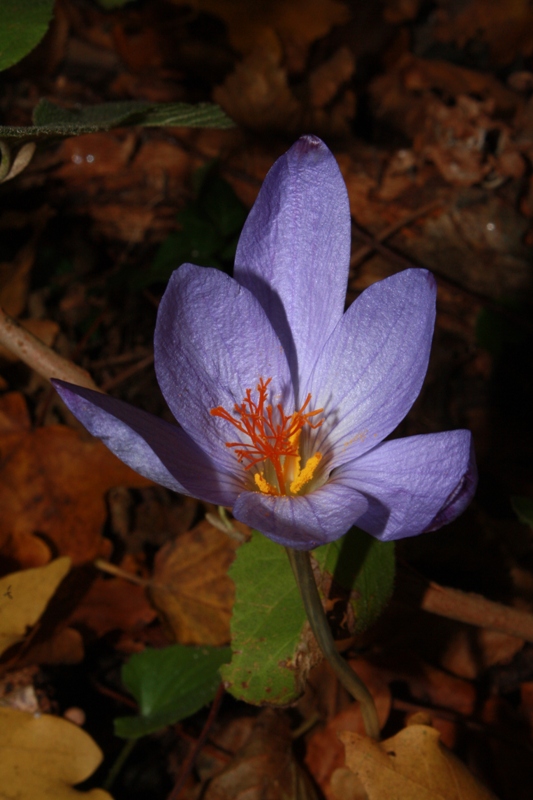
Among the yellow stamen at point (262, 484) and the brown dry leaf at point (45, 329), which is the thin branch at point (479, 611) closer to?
the yellow stamen at point (262, 484)

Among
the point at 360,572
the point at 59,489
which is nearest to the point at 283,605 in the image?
the point at 360,572

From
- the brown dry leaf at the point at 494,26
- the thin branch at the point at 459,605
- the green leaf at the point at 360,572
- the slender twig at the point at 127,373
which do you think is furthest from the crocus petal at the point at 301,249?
the brown dry leaf at the point at 494,26

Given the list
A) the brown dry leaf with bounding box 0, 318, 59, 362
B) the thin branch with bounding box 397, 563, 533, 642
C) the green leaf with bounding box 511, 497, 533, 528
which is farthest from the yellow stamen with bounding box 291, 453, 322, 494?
the brown dry leaf with bounding box 0, 318, 59, 362

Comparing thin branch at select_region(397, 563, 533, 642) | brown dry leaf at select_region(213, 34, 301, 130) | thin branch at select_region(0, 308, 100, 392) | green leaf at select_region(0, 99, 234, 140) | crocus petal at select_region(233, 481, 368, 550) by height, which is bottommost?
thin branch at select_region(397, 563, 533, 642)

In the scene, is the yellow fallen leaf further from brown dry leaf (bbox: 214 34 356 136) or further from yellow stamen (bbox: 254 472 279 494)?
brown dry leaf (bbox: 214 34 356 136)

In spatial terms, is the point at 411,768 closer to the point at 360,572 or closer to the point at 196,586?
the point at 360,572

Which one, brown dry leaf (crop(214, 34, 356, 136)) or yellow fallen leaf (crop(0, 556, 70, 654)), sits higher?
brown dry leaf (crop(214, 34, 356, 136))

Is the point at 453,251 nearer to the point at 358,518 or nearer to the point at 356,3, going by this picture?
the point at 356,3

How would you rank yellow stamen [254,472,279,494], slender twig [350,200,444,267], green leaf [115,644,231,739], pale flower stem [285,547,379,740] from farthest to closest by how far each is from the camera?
1. slender twig [350,200,444,267]
2. green leaf [115,644,231,739]
3. yellow stamen [254,472,279,494]
4. pale flower stem [285,547,379,740]
